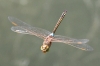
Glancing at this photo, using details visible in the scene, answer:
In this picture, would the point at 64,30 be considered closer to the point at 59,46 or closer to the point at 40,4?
the point at 59,46

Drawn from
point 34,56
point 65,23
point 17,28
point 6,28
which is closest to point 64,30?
point 65,23

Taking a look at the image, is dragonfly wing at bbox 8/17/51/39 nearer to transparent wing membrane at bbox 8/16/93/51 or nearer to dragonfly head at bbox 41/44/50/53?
transparent wing membrane at bbox 8/16/93/51

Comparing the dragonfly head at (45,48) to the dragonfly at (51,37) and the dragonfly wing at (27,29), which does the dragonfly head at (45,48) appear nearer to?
the dragonfly at (51,37)

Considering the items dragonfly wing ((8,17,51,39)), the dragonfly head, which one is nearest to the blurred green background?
dragonfly wing ((8,17,51,39))

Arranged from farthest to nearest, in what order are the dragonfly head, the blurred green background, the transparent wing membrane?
the blurred green background < the transparent wing membrane < the dragonfly head

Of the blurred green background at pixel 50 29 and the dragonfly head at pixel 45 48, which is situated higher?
the dragonfly head at pixel 45 48

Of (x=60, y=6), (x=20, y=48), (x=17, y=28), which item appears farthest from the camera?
(x=20, y=48)

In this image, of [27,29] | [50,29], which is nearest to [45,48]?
[27,29]

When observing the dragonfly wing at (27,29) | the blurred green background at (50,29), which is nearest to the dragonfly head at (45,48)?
the dragonfly wing at (27,29)
